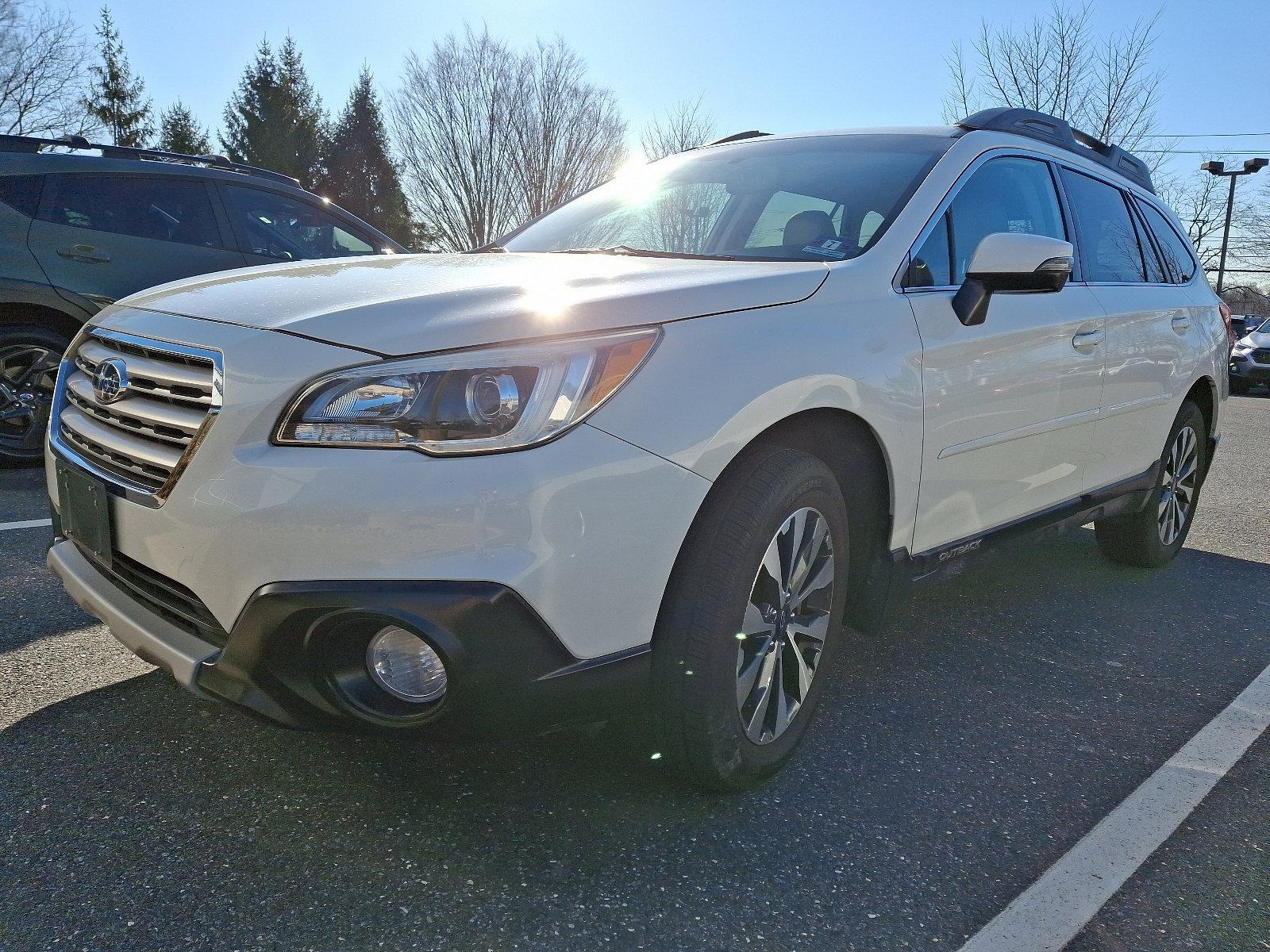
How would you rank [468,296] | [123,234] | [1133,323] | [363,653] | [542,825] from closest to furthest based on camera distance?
[363,653], [468,296], [542,825], [1133,323], [123,234]

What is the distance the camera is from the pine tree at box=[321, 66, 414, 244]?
4553 centimetres

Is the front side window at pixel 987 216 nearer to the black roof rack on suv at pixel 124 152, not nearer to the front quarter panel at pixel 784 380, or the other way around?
the front quarter panel at pixel 784 380

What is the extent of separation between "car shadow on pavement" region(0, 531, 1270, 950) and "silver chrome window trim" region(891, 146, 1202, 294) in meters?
1.16

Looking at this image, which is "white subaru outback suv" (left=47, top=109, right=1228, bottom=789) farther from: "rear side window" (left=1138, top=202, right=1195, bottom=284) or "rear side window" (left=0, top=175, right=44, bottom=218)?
"rear side window" (left=0, top=175, right=44, bottom=218)

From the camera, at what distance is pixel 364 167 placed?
150 ft

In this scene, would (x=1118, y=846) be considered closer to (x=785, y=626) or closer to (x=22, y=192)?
(x=785, y=626)

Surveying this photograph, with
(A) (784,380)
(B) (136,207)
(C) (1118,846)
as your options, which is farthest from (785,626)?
(B) (136,207)

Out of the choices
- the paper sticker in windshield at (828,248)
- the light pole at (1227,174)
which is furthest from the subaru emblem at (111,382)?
the light pole at (1227,174)

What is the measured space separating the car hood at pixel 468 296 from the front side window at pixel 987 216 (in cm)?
47

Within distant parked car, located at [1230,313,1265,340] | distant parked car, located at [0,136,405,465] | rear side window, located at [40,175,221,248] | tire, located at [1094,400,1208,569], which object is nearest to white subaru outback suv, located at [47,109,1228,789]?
tire, located at [1094,400,1208,569]

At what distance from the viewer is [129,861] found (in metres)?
1.92

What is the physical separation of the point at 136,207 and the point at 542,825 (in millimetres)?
4819

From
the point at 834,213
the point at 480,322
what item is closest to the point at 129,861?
the point at 480,322

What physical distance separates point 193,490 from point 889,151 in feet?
7.21
